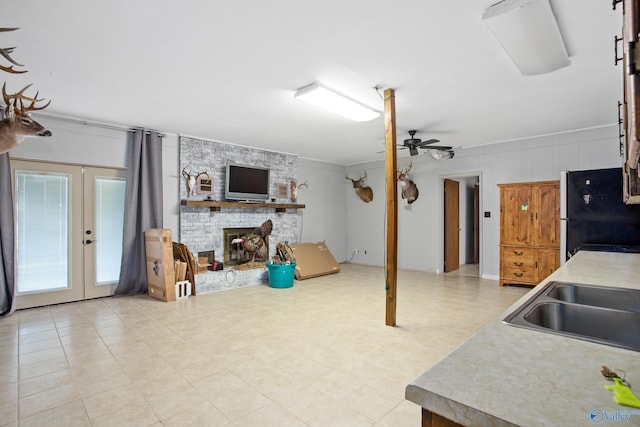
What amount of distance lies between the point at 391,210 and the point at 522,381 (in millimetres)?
3018

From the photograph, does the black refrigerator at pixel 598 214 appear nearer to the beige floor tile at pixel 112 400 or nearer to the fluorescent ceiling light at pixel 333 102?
the fluorescent ceiling light at pixel 333 102

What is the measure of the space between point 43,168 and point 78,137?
2.04ft

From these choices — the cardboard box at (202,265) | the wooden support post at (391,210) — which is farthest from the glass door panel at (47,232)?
the wooden support post at (391,210)

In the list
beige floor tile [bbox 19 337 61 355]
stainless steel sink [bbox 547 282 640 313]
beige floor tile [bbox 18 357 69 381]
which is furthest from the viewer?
beige floor tile [bbox 19 337 61 355]

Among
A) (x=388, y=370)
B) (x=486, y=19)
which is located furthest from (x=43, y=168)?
(x=486, y=19)

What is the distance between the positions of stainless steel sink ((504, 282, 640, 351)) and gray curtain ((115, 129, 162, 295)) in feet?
17.3

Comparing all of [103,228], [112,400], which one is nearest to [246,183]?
[103,228]

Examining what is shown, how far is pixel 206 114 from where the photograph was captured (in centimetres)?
453

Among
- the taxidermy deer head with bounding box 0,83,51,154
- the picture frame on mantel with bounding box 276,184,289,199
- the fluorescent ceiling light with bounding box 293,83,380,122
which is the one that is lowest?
the picture frame on mantel with bounding box 276,184,289,199

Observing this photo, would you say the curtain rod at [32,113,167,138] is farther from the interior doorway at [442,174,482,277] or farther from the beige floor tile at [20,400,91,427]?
the interior doorway at [442,174,482,277]

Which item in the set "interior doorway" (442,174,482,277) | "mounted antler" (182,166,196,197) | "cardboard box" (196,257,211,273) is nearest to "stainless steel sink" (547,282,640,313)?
"cardboard box" (196,257,211,273)

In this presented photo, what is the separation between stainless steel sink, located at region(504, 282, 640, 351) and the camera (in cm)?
132

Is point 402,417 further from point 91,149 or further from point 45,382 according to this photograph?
point 91,149

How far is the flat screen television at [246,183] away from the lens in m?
6.07
